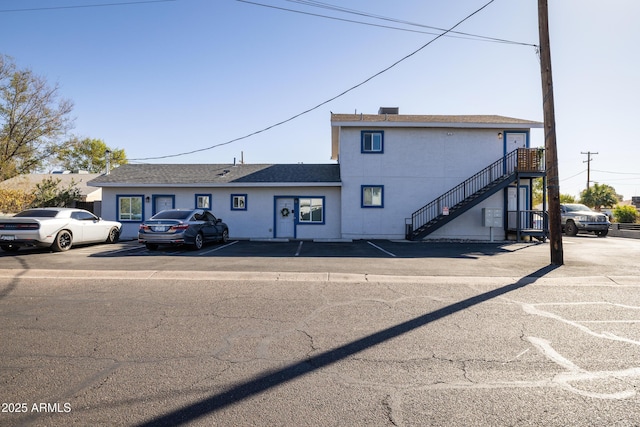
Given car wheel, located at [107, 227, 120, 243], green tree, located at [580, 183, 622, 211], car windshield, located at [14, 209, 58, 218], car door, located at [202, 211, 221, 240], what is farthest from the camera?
green tree, located at [580, 183, 622, 211]

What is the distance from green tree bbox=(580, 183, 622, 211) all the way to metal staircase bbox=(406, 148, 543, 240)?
36.5 m

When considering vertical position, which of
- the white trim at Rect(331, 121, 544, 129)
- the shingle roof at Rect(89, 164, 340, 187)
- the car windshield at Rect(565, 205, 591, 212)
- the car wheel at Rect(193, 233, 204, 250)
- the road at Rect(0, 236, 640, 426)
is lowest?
the road at Rect(0, 236, 640, 426)

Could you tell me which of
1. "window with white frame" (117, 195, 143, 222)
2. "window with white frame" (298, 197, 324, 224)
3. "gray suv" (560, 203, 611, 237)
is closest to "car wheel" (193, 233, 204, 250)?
"window with white frame" (298, 197, 324, 224)

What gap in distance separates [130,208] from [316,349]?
18.6 meters

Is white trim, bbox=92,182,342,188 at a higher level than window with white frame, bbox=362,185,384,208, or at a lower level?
higher

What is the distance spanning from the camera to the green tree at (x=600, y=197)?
4366cm

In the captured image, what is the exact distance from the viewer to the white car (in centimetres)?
1141

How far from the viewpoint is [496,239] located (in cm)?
1800

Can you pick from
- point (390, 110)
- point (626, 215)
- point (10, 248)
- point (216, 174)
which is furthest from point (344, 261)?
point (626, 215)

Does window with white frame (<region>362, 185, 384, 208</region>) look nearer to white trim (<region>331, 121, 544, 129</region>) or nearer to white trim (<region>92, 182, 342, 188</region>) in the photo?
white trim (<region>92, 182, 342, 188</region>)

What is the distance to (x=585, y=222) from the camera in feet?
71.4

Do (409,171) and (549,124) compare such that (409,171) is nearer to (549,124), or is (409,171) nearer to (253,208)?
(549,124)

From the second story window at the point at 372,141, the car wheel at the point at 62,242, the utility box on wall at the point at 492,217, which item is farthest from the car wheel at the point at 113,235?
the utility box on wall at the point at 492,217

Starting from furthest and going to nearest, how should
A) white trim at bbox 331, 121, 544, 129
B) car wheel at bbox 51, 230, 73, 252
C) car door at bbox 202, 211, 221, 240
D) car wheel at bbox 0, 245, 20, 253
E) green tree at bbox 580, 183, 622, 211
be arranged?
green tree at bbox 580, 183, 622, 211, white trim at bbox 331, 121, 544, 129, car door at bbox 202, 211, 221, 240, car wheel at bbox 0, 245, 20, 253, car wheel at bbox 51, 230, 73, 252
